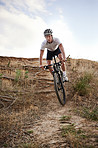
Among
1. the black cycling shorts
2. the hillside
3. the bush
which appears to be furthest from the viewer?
the bush

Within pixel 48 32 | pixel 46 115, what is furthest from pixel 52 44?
pixel 46 115

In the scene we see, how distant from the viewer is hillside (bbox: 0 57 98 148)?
8.39ft

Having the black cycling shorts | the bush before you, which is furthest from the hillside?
the black cycling shorts

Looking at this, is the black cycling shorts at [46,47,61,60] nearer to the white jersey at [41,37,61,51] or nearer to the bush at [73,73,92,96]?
the white jersey at [41,37,61,51]

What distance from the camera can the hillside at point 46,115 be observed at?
8.39 feet

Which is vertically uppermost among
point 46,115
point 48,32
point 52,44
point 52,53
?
point 48,32

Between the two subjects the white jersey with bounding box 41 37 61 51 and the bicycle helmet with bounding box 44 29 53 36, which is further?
the white jersey with bounding box 41 37 61 51

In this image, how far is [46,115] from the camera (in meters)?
4.44

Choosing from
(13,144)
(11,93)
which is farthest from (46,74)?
(13,144)

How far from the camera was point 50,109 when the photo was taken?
16.8 ft

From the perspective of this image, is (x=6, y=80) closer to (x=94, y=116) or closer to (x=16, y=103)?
(x=16, y=103)

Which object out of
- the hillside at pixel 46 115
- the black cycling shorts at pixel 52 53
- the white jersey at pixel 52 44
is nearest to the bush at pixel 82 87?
the hillside at pixel 46 115

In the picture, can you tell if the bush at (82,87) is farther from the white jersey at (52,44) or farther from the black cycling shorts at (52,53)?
the white jersey at (52,44)

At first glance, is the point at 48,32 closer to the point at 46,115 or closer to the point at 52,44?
the point at 52,44
